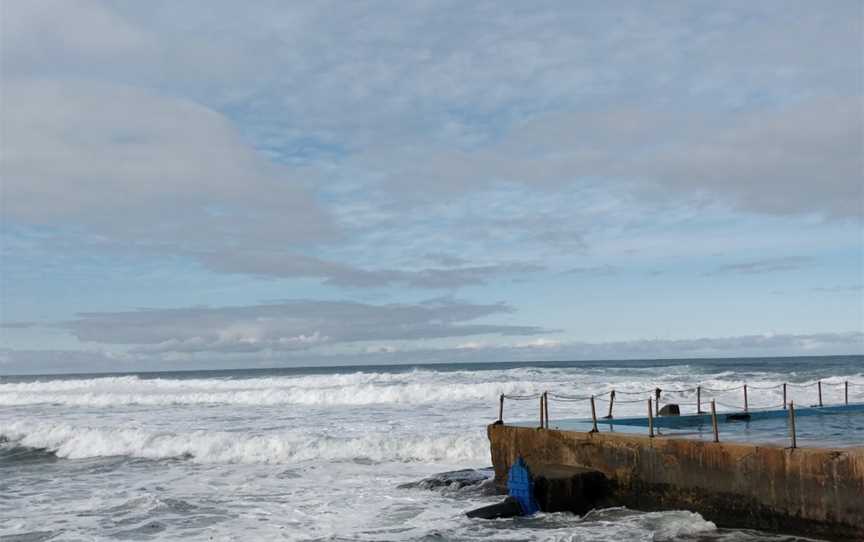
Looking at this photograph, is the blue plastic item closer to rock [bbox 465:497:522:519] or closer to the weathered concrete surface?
rock [bbox 465:497:522:519]

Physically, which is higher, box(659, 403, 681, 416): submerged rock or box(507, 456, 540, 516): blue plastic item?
box(659, 403, 681, 416): submerged rock

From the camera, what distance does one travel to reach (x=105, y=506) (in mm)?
14828

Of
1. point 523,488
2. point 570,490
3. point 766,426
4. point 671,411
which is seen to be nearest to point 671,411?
point 671,411

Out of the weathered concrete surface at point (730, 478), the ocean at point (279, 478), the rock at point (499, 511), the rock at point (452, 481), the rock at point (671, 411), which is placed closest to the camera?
the weathered concrete surface at point (730, 478)

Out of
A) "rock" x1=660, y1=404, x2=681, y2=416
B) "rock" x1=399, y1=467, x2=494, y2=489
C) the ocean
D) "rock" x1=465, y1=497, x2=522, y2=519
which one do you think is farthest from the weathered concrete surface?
"rock" x1=660, y1=404, x2=681, y2=416

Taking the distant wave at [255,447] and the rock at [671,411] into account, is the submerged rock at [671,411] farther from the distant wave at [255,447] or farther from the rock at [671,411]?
the distant wave at [255,447]

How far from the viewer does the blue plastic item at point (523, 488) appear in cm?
1292

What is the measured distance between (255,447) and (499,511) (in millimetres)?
11114

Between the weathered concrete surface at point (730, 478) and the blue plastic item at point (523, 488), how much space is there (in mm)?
731

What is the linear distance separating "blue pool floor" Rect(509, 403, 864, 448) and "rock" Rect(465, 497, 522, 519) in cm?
232

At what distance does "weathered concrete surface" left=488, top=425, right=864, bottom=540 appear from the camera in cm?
977

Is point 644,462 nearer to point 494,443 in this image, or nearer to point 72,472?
point 494,443

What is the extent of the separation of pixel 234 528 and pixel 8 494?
7.46m

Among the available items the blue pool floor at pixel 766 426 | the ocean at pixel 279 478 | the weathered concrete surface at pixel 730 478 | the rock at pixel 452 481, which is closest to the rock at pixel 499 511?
the ocean at pixel 279 478
